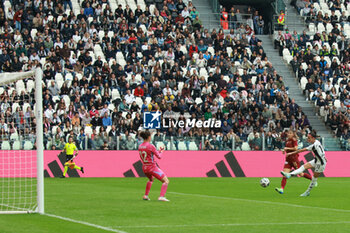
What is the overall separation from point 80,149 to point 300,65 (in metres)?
16.2

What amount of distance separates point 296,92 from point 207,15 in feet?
30.3

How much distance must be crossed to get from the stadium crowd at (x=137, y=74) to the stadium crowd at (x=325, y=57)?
1.93 meters

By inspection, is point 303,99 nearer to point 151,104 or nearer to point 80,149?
point 151,104

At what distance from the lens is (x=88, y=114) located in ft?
107

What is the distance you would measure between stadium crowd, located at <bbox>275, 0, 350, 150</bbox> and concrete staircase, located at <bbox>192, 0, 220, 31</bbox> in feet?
13.7

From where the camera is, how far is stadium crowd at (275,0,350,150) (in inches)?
1454

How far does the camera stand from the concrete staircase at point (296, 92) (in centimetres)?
3384

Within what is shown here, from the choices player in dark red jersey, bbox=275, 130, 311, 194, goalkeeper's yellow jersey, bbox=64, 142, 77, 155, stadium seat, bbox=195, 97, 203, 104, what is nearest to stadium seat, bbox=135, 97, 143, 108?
stadium seat, bbox=195, 97, 203, 104

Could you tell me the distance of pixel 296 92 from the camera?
40312mm

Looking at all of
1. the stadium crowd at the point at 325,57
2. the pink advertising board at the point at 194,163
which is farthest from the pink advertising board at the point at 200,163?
the stadium crowd at the point at 325,57

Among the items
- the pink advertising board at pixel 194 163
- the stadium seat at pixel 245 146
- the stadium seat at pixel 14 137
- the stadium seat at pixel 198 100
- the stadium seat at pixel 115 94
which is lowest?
the pink advertising board at pixel 194 163

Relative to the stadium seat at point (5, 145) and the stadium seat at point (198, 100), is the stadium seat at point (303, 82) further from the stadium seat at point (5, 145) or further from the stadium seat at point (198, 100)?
the stadium seat at point (5, 145)

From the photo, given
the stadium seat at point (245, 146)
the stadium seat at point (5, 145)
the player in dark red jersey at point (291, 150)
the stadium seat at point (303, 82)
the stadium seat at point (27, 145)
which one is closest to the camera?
the player in dark red jersey at point (291, 150)

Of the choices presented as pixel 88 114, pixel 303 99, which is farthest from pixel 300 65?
pixel 88 114
